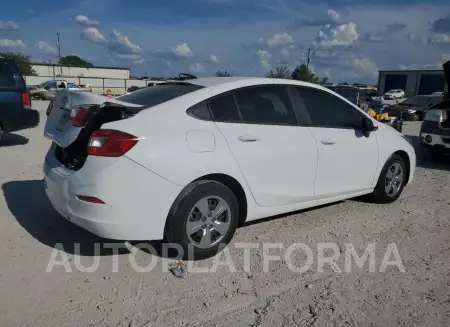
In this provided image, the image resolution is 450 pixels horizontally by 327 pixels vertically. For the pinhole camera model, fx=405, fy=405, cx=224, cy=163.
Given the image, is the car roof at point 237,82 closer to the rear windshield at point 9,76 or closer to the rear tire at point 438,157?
the rear tire at point 438,157

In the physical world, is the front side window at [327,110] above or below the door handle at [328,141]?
above

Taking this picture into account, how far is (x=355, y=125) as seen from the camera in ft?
15.6

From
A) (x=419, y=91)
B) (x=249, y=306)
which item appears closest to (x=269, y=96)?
(x=249, y=306)

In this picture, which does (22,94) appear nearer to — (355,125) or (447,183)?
(355,125)

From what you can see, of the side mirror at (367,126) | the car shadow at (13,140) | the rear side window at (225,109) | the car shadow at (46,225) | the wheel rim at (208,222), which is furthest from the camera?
the car shadow at (13,140)

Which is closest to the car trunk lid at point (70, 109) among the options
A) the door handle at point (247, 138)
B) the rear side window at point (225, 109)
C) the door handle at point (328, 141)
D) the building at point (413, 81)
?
the rear side window at point (225, 109)

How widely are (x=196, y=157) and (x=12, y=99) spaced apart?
266 inches

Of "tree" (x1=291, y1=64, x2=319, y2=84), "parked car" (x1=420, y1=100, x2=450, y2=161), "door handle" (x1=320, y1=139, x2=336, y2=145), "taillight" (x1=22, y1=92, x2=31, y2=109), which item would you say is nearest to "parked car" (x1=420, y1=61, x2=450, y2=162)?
"parked car" (x1=420, y1=100, x2=450, y2=161)

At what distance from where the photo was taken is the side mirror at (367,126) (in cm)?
471

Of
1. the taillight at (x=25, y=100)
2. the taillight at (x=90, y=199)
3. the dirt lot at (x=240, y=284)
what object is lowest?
the dirt lot at (x=240, y=284)

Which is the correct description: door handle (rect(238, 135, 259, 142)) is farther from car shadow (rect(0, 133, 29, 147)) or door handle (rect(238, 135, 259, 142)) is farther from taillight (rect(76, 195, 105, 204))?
car shadow (rect(0, 133, 29, 147))

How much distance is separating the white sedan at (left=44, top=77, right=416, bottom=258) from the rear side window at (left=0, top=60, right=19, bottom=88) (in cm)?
534

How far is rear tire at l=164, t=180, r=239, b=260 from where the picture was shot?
3.33 metres

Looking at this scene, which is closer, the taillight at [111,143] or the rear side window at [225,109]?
the taillight at [111,143]
